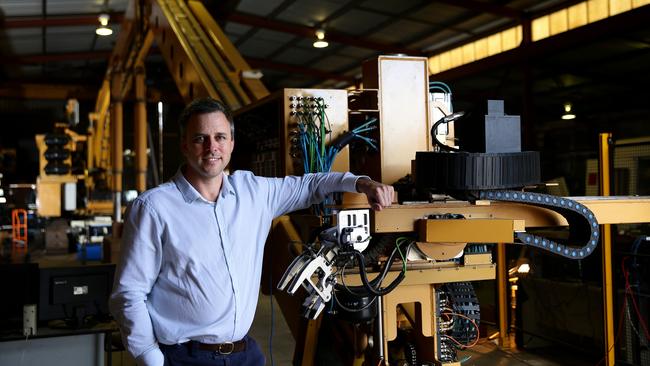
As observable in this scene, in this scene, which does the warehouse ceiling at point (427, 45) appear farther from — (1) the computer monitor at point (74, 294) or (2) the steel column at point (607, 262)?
(1) the computer monitor at point (74, 294)

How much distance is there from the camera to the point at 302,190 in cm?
271

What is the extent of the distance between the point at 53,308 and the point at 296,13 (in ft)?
32.1

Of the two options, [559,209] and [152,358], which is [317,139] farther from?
[152,358]

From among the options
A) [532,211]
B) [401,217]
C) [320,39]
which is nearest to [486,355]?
[532,211]

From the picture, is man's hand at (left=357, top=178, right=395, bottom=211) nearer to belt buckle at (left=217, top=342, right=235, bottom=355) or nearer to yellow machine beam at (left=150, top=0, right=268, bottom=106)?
belt buckle at (left=217, top=342, right=235, bottom=355)

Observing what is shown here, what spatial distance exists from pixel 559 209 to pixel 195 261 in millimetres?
1578

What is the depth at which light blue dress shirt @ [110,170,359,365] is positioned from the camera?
2.14 m

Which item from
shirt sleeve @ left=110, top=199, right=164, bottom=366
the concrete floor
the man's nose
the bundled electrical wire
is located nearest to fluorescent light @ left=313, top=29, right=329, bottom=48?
the concrete floor

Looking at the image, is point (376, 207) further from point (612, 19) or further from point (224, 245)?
point (612, 19)

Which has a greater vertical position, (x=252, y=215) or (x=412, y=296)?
(x=252, y=215)

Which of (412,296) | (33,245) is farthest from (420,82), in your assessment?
(33,245)

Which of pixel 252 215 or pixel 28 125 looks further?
pixel 28 125

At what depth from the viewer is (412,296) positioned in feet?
10.2

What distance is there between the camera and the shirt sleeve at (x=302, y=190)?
2652 millimetres
